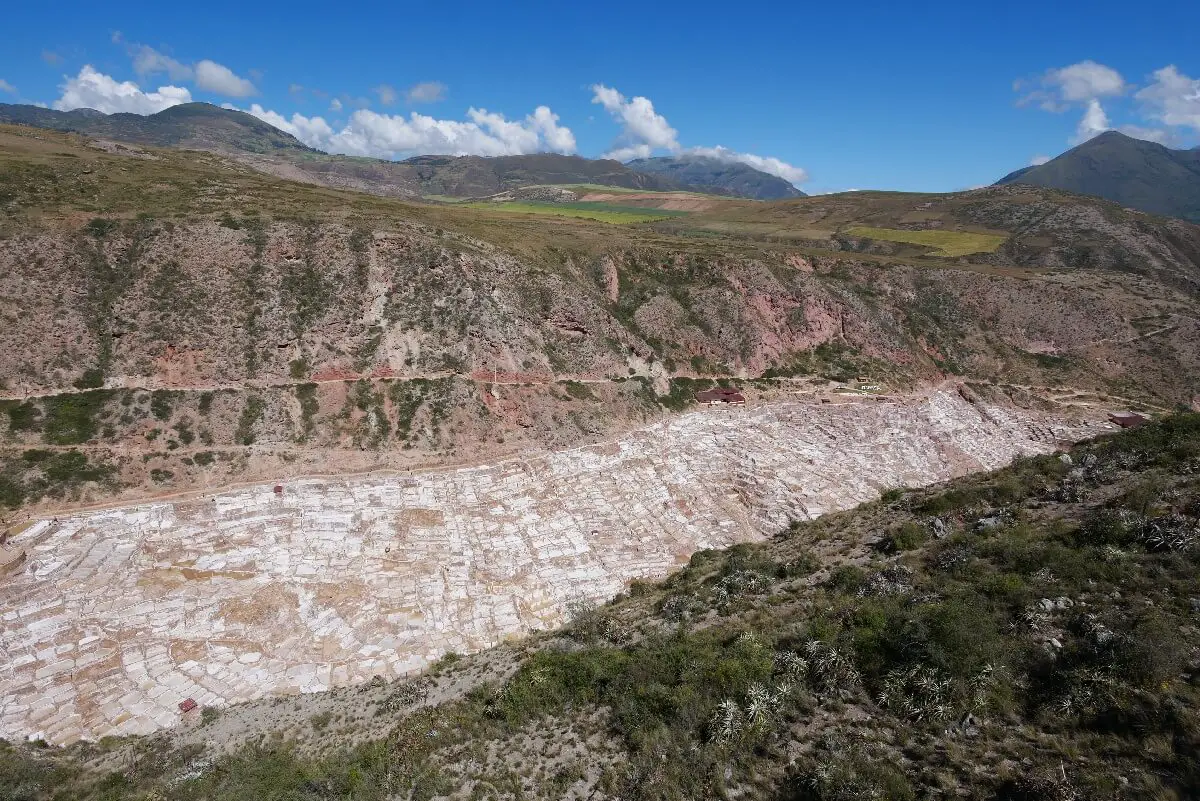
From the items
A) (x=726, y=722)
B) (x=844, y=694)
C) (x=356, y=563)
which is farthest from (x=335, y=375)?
(x=844, y=694)

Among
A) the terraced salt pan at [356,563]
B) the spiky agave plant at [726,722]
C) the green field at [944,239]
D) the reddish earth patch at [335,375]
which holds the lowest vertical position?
the terraced salt pan at [356,563]

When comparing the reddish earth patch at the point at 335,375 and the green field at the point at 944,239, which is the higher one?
the green field at the point at 944,239

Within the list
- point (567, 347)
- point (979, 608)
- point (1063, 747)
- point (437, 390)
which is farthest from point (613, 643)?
point (567, 347)

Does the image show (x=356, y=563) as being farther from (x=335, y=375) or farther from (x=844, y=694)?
(x=844, y=694)

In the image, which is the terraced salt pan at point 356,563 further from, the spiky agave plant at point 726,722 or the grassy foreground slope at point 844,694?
the spiky agave plant at point 726,722

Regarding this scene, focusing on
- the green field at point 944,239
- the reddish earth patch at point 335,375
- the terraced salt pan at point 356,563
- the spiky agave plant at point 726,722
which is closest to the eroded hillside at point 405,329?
the reddish earth patch at point 335,375

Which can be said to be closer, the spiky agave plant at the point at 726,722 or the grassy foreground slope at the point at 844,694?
the grassy foreground slope at the point at 844,694

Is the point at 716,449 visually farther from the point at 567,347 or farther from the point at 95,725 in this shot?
the point at 95,725
